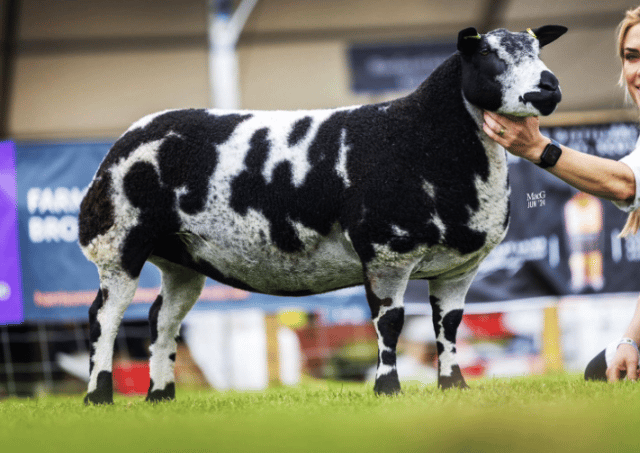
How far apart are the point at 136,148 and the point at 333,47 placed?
18.7ft

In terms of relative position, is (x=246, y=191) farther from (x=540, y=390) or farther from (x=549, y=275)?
(x=549, y=275)

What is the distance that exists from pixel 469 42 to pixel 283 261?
80 cm

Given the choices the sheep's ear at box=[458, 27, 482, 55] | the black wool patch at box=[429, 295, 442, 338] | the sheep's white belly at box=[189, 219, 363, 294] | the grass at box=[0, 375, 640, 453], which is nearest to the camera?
the grass at box=[0, 375, 640, 453]

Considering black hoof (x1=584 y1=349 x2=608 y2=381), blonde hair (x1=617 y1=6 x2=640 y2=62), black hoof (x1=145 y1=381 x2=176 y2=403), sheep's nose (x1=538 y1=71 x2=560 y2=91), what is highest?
blonde hair (x1=617 y1=6 x2=640 y2=62)

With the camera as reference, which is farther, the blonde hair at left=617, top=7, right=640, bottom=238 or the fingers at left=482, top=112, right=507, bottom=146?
the blonde hair at left=617, top=7, right=640, bottom=238

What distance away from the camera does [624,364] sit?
90.4 inches

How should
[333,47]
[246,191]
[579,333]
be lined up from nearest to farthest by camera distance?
[246,191]
[579,333]
[333,47]

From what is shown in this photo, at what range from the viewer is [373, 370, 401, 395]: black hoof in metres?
1.97

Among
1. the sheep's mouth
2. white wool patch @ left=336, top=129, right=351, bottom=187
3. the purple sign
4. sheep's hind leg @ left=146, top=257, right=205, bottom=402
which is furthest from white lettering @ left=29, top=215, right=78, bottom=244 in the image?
the sheep's mouth

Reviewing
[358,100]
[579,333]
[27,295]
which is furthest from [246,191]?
[358,100]

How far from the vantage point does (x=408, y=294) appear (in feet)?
16.4

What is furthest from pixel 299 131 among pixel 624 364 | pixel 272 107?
pixel 272 107

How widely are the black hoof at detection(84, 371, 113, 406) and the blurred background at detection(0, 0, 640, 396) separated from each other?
2.39m

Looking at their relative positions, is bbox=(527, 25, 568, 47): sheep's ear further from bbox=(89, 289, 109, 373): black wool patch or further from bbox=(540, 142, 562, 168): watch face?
bbox=(89, 289, 109, 373): black wool patch
